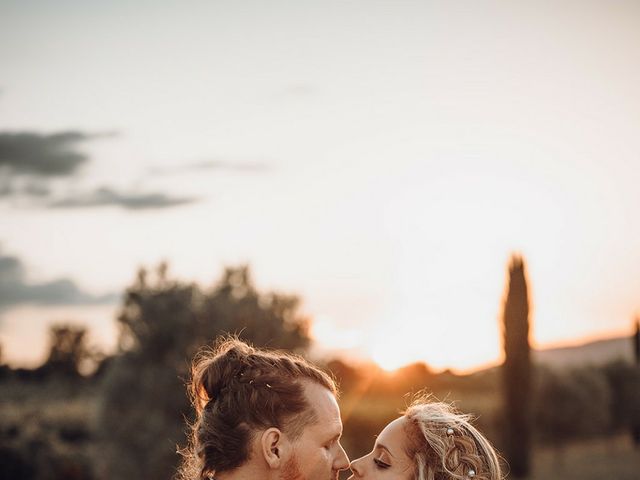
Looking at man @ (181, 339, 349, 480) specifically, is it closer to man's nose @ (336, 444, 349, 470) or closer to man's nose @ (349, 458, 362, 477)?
man's nose @ (336, 444, 349, 470)

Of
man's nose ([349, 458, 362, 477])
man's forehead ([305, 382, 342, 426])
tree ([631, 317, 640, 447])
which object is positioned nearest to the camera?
man's forehead ([305, 382, 342, 426])

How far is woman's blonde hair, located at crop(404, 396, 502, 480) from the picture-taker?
4.27 m

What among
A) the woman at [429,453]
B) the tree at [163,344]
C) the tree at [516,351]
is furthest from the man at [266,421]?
the tree at [516,351]

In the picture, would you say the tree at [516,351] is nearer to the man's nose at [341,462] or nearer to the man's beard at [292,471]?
the man's nose at [341,462]

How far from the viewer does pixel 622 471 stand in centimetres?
2483

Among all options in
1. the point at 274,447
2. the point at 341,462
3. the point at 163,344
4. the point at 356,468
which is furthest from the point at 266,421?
the point at 163,344

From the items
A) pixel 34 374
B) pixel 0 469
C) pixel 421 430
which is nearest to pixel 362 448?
pixel 0 469

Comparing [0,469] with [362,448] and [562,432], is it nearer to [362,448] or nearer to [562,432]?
[362,448]

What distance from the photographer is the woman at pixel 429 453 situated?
4258 millimetres

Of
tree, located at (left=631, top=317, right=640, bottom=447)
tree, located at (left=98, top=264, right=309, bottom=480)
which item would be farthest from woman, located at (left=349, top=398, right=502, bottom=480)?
tree, located at (left=631, top=317, right=640, bottom=447)

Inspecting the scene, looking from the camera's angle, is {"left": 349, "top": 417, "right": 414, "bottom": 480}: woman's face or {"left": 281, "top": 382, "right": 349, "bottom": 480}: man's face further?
{"left": 349, "top": 417, "right": 414, "bottom": 480}: woman's face

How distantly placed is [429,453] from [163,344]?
1537 cm

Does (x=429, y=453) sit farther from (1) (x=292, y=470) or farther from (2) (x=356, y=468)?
(1) (x=292, y=470)

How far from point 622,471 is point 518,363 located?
13.6 feet
